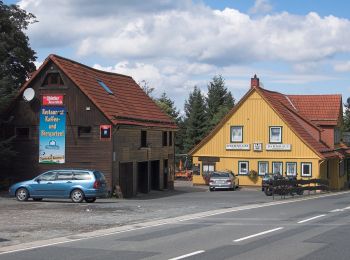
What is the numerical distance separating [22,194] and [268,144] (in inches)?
1099

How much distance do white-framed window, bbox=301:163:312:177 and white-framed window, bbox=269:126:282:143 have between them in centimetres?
307

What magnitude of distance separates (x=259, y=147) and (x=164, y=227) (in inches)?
1398

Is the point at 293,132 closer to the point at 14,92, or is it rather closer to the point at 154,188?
the point at 154,188

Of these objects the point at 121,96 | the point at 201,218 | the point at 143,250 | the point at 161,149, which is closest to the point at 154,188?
the point at 161,149

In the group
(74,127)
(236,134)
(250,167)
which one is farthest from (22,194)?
(236,134)

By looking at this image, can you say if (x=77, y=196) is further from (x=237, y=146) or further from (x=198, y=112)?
(x=198, y=112)

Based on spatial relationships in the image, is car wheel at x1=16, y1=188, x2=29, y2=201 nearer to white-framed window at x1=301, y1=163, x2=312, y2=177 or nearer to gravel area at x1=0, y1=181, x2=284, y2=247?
gravel area at x1=0, y1=181, x2=284, y2=247

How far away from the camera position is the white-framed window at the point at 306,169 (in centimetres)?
5031

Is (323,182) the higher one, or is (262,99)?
(262,99)

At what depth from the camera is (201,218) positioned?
840 inches

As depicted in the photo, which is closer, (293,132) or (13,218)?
(13,218)

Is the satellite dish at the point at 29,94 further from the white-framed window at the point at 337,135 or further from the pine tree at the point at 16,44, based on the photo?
the white-framed window at the point at 337,135

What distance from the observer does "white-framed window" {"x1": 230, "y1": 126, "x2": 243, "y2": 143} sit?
2125 inches

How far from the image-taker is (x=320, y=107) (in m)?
59.7
